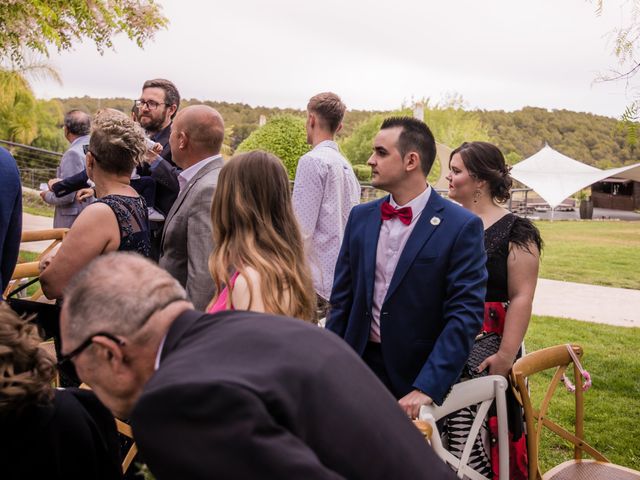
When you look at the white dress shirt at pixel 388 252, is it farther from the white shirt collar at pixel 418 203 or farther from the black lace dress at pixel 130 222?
the black lace dress at pixel 130 222

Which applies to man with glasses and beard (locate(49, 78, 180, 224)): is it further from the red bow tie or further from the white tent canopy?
the white tent canopy

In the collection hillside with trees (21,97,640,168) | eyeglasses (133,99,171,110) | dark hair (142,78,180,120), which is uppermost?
hillside with trees (21,97,640,168)

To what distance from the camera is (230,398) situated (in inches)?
46.1

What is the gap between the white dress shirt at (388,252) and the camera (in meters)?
3.26

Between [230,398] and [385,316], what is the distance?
6.69 feet

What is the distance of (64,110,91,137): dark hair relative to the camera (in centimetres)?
692

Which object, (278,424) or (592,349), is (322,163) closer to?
(278,424)

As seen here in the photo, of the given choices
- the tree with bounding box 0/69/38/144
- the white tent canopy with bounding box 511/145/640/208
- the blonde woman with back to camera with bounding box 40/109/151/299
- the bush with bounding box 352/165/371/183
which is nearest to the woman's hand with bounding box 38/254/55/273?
the blonde woman with back to camera with bounding box 40/109/151/299

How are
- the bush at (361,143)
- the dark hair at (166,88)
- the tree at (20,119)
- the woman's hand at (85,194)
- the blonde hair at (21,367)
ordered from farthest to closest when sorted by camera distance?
the bush at (361,143), the tree at (20,119), the woman's hand at (85,194), the dark hair at (166,88), the blonde hair at (21,367)

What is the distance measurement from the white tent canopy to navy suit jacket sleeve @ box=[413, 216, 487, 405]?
44.9 meters

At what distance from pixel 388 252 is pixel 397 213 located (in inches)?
7.8

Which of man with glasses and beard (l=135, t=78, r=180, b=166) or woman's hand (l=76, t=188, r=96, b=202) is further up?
man with glasses and beard (l=135, t=78, r=180, b=166)

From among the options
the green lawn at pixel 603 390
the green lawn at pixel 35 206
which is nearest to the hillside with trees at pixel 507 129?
the green lawn at pixel 35 206

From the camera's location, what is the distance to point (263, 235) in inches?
100
